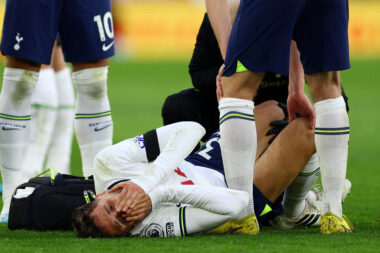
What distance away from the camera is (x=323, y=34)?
3.02 metres

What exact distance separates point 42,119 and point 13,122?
4.85 feet

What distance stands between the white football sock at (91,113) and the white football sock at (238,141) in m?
1.10

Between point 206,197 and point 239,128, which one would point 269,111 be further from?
point 206,197

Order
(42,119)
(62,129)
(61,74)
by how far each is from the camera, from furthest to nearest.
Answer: (61,74)
(62,129)
(42,119)

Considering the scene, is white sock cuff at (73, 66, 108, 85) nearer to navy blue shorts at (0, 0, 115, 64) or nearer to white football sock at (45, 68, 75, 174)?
navy blue shorts at (0, 0, 115, 64)

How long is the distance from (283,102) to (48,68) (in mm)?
1988

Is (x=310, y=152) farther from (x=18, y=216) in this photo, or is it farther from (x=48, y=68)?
(x=48, y=68)

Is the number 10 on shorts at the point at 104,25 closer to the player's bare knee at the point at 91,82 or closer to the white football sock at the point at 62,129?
the player's bare knee at the point at 91,82

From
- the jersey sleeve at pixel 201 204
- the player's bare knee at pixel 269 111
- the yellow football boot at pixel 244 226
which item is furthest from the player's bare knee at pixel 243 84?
the player's bare knee at pixel 269 111

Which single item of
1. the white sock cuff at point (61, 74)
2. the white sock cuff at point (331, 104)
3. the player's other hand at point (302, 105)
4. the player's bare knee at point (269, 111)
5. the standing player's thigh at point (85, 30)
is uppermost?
the standing player's thigh at point (85, 30)

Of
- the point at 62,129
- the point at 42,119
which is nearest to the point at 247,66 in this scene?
the point at 42,119

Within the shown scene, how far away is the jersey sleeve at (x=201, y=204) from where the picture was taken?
293 cm

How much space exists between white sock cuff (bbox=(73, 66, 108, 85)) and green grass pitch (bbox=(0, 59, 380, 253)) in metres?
0.89

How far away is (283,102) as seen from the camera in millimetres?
4070
